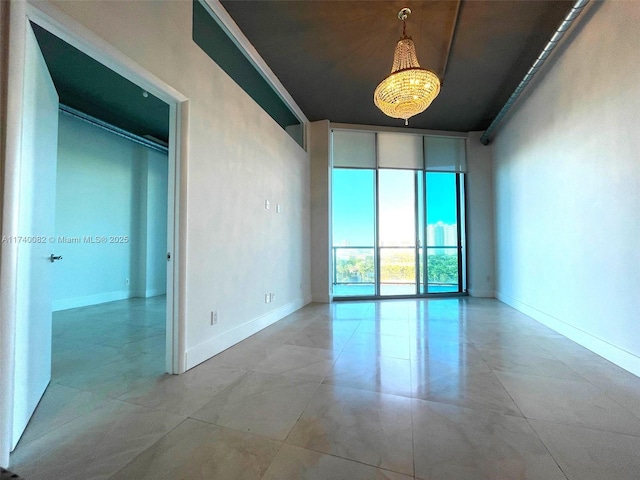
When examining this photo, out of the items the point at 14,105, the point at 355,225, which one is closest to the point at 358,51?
the point at 355,225

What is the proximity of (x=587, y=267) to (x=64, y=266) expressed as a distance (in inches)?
277

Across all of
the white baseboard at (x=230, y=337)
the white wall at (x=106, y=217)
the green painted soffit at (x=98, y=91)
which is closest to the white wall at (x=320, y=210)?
the white baseboard at (x=230, y=337)

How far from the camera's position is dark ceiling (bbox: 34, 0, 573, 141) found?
2.47 metres

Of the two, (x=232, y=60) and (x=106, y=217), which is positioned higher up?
(x=232, y=60)

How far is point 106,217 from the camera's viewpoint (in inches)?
189

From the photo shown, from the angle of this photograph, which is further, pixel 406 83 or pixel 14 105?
pixel 406 83

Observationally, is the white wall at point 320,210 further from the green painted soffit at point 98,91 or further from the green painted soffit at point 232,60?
the green painted soffit at point 98,91

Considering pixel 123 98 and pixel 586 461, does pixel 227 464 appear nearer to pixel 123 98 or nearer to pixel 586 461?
pixel 586 461

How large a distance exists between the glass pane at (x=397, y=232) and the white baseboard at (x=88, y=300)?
503 cm

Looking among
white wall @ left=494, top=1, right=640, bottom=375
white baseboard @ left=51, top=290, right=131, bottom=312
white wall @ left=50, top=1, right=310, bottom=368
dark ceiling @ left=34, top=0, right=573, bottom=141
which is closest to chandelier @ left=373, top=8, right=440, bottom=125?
dark ceiling @ left=34, top=0, right=573, bottom=141

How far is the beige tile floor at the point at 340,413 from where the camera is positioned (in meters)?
1.16

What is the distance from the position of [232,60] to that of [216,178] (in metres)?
1.40

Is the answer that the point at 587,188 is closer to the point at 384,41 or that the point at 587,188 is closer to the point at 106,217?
the point at 384,41

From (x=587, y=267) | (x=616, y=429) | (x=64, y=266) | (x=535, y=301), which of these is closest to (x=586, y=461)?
(x=616, y=429)
